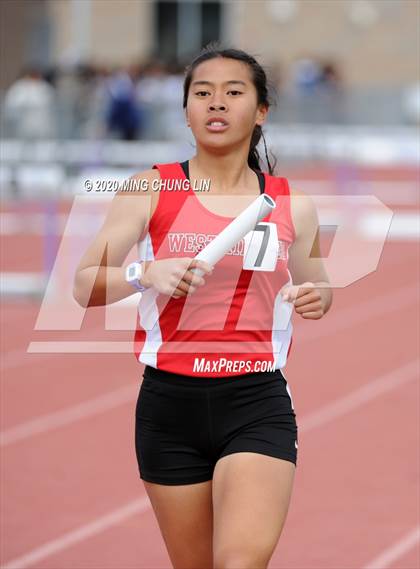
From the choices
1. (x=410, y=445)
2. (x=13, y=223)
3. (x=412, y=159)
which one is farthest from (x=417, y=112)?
(x=410, y=445)

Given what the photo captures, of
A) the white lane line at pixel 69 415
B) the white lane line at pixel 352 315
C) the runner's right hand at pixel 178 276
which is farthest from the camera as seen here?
the white lane line at pixel 352 315

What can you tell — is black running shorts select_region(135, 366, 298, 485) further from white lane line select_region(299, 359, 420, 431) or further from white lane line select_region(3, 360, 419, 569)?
white lane line select_region(299, 359, 420, 431)

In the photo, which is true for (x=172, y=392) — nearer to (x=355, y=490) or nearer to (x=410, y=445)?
(x=355, y=490)

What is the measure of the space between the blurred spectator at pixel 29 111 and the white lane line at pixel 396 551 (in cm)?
1427

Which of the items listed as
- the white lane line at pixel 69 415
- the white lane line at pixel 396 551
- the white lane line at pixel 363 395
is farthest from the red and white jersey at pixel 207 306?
the white lane line at pixel 363 395

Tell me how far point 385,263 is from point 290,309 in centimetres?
1132

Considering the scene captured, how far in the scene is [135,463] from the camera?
7074 millimetres

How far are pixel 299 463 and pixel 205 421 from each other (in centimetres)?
344

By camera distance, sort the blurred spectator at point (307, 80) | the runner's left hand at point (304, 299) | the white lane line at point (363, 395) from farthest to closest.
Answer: the blurred spectator at point (307, 80) → the white lane line at point (363, 395) → the runner's left hand at point (304, 299)

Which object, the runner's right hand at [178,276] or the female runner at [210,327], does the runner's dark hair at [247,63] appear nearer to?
the female runner at [210,327]

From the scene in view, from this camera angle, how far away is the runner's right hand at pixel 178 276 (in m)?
3.30

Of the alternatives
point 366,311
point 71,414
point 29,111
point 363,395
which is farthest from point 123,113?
point 71,414

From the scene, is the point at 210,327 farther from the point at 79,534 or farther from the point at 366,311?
the point at 366,311

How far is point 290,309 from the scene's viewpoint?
3.75 m
